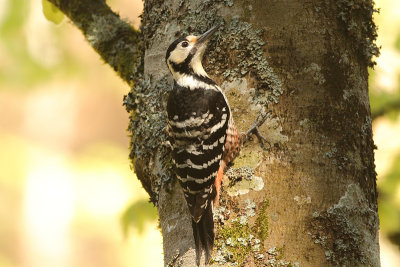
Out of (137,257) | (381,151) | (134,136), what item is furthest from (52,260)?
(134,136)

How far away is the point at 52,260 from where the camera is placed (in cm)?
1391

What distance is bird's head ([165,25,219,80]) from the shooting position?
3135 mm

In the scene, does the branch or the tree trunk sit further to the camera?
the branch

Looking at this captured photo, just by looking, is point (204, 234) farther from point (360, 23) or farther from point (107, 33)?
point (107, 33)

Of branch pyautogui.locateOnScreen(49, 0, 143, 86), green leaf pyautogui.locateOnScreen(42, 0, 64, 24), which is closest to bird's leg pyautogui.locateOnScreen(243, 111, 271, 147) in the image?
branch pyautogui.locateOnScreen(49, 0, 143, 86)

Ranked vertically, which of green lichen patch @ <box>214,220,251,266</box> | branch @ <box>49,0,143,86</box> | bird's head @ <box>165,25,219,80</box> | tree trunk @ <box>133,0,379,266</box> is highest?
branch @ <box>49,0,143,86</box>

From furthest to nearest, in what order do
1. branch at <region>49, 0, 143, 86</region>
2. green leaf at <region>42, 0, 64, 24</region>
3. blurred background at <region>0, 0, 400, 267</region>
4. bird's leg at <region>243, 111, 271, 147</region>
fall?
blurred background at <region>0, 0, 400, 267</region> → green leaf at <region>42, 0, 64, 24</region> → branch at <region>49, 0, 143, 86</region> → bird's leg at <region>243, 111, 271, 147</region>

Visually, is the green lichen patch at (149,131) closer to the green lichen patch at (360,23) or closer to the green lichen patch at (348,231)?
the green lichen patch at (348,231)

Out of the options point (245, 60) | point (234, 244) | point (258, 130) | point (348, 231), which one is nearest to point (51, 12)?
point (245, 60)

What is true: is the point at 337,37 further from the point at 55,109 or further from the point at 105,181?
the point at 55,109

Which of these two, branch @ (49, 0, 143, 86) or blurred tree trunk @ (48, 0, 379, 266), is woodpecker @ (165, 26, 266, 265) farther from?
branch @ (49, 0, 143, 86)

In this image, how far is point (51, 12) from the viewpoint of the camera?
4344 millimetres

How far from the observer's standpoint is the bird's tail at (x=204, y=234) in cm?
257

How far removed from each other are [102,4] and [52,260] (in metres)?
11.0
